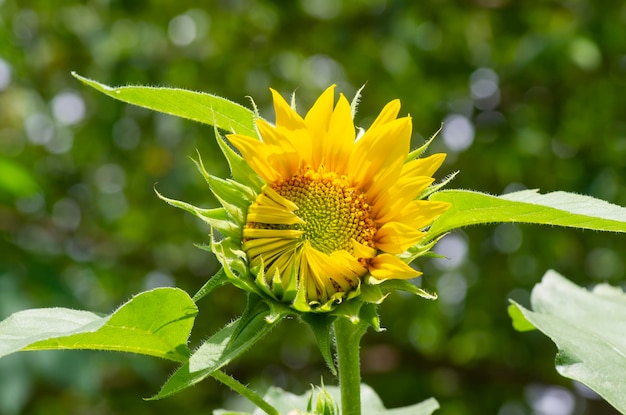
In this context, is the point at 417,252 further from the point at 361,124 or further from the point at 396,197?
the point at 361,124

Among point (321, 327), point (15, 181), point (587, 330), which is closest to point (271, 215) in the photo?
point (321, 327)

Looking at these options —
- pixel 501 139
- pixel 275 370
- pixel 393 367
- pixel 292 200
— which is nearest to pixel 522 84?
pixel 501 139

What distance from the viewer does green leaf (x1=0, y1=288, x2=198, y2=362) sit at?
2.64 feet

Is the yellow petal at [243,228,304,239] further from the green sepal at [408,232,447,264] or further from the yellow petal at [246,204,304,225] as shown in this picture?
the green sepal at [408,232,447,264]

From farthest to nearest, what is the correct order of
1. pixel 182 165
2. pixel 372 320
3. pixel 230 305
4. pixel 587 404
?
pixel 230 305, pixel 182 165, pixel 587 404, pixel 372 320

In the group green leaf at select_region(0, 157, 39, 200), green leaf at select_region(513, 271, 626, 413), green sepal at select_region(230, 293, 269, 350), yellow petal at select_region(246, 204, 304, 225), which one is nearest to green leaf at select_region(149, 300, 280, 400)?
green sepal at select_region(230, 293, 269, 350)

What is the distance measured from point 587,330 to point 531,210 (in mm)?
325

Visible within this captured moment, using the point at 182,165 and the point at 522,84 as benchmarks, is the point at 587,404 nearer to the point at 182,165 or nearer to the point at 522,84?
the point at 522,84

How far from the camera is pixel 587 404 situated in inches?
139

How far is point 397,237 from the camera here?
0.86m

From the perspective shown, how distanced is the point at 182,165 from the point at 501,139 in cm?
146

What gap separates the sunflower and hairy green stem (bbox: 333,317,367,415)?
0.16ft

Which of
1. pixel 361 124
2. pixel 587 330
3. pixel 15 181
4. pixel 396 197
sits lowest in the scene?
pixel 361 124

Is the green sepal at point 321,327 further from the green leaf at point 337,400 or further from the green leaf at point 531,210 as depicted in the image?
the green leaf at point 337,400
